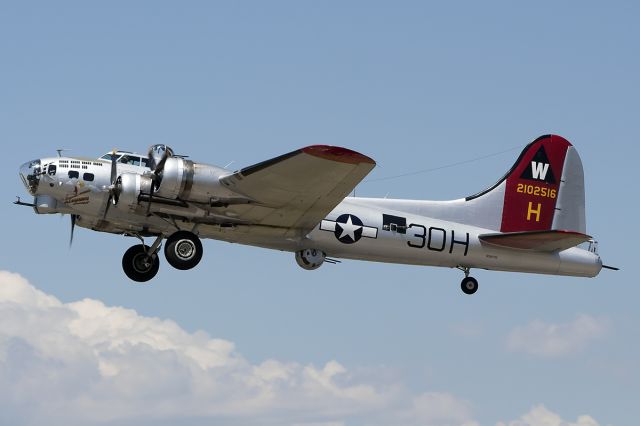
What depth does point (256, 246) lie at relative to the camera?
27.4 metres

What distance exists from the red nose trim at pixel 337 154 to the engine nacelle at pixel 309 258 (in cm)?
388

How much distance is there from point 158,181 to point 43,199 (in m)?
2.38

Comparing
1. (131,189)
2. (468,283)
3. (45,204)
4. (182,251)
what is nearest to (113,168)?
(131,189)

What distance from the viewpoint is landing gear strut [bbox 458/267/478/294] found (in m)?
28.4

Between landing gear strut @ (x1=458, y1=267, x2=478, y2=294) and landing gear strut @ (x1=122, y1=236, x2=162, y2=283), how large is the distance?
6909 millimetres

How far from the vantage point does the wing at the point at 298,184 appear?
77.4ft

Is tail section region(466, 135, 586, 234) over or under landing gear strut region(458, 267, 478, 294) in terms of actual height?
over

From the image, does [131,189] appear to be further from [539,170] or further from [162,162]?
[539,170]

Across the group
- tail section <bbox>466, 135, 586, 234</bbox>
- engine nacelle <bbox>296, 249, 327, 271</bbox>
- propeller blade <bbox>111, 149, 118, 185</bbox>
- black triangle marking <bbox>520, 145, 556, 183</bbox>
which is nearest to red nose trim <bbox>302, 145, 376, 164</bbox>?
engine nacelle <bbox>296, 249, 327, 271</bbox>

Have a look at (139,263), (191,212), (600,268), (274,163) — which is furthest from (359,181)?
(600,268)

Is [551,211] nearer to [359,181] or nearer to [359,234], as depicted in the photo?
[359,234]

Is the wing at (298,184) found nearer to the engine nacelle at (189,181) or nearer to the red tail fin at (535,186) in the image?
the engine nacelle at (189,181)

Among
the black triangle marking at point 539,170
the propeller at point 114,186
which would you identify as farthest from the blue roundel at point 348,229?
the black triangle marking at point 539,170

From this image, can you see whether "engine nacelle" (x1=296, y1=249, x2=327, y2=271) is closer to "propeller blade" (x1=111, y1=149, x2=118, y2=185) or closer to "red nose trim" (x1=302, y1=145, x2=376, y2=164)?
"red nose trim" (x1=302, y1=145, x2=376, y2=164)
